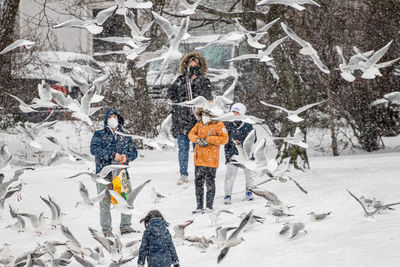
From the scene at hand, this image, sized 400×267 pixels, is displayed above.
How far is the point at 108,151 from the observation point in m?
6.21

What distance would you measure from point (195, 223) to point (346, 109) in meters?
5.67

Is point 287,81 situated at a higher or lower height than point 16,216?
higher

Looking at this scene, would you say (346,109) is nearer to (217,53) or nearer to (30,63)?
(217,53)

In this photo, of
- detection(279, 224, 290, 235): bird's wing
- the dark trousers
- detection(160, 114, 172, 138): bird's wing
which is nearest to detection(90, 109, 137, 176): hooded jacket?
the dark trousers

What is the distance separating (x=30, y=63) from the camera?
12.1 metres

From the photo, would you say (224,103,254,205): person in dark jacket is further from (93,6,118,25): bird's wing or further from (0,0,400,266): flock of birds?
(93,6,118,25): bird's wing

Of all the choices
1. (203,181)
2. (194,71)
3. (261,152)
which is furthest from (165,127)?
(194,71)

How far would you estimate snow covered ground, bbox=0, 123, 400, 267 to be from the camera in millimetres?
4785

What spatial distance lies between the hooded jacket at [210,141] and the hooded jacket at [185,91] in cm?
110

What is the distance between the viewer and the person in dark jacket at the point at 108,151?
619 centimetres

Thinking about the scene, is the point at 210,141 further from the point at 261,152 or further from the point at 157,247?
the point at 157,247

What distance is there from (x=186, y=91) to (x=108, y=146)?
2.26 m

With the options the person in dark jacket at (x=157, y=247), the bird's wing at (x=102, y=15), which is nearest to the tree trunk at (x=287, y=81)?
the person in dark jacket at (x=157, y=247)

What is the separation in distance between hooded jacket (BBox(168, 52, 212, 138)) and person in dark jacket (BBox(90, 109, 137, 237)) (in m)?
2.00
